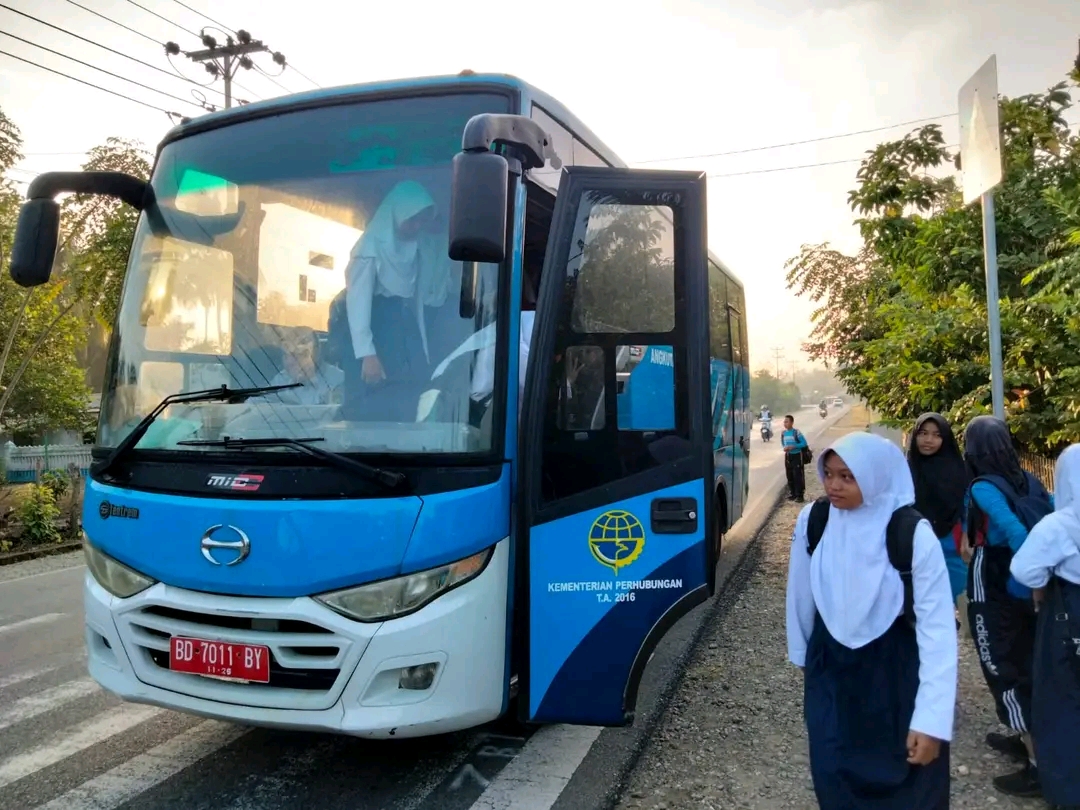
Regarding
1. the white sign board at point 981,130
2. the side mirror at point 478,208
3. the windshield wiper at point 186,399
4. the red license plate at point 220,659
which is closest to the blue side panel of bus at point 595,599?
the red license plate at point 220,659

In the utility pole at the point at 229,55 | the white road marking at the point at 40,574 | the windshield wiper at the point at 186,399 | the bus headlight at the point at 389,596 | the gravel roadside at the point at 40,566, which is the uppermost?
the utility pole at the point at 229,55

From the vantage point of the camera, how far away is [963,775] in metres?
3.71

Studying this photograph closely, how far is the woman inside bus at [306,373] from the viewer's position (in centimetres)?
333

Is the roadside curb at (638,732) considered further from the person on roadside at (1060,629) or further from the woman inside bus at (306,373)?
the woman inside bus at (306,373)

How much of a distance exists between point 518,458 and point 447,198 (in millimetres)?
1125

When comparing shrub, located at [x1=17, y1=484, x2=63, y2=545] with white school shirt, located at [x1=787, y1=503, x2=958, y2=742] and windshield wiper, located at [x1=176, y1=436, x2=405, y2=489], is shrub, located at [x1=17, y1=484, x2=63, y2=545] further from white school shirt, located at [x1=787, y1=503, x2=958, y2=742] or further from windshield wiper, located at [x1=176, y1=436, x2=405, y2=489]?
white school shirt, located at [x1=787, y1=503, x2=958, y2=742]

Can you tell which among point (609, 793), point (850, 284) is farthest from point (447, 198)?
point (850, 284)

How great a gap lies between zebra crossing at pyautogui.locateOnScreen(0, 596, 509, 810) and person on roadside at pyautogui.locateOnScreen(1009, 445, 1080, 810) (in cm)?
232

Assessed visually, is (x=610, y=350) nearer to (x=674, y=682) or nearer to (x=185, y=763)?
(x=674, y=682)

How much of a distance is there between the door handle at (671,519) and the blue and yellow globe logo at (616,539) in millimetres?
70

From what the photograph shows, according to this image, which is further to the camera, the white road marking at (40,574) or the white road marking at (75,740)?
the white road marking at (40,574)

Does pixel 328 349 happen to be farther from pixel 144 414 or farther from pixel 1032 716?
pixel 1032 716

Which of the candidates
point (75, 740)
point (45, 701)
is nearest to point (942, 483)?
point (75, 740)

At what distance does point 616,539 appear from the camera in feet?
11.2
